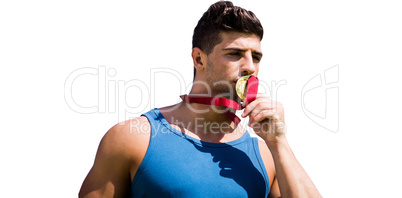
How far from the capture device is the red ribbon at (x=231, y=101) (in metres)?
2.92

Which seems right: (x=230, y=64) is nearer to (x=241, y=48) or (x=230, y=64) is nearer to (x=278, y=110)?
(x=241, y=48)

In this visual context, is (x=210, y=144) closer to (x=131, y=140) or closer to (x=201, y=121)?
(x=201, y=121)

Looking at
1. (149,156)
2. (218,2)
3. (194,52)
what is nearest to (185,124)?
(149,156)

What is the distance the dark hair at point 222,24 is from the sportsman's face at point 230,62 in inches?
2.0

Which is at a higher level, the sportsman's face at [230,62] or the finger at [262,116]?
the sportsman's face at [230,62]

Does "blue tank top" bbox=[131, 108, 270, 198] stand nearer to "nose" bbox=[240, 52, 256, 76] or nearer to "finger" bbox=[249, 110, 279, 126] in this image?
"finger" bbox=[249, 110, 279, 126]

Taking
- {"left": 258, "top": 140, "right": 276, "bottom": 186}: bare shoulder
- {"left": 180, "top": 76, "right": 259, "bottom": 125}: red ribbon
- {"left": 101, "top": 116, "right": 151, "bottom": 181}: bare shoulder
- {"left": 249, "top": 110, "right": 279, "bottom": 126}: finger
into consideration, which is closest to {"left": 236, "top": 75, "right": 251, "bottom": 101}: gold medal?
{"left": 180, "top": 76, "right": 259, "bottom": 125}: red ribbon

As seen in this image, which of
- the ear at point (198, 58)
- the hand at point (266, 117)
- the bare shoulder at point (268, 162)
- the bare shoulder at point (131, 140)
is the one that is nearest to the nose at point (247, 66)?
the hand at point (266, 117)

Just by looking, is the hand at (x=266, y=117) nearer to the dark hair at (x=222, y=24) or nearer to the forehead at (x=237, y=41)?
the forehead at (x=237, y=41)

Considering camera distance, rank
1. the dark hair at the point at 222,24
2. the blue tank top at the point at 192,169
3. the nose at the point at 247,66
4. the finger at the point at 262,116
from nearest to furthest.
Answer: the blue tank top at the point at 192,169
the finger at the point at 262,116
the nose at the point at 247,66
the dark hair at the point at 222,24

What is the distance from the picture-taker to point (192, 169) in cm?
277

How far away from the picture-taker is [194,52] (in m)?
3.27

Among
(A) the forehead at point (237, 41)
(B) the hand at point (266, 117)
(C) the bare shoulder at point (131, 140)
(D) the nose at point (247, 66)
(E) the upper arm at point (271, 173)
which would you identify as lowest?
(E) the upper arm at point (271, 173)

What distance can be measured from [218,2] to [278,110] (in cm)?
116
